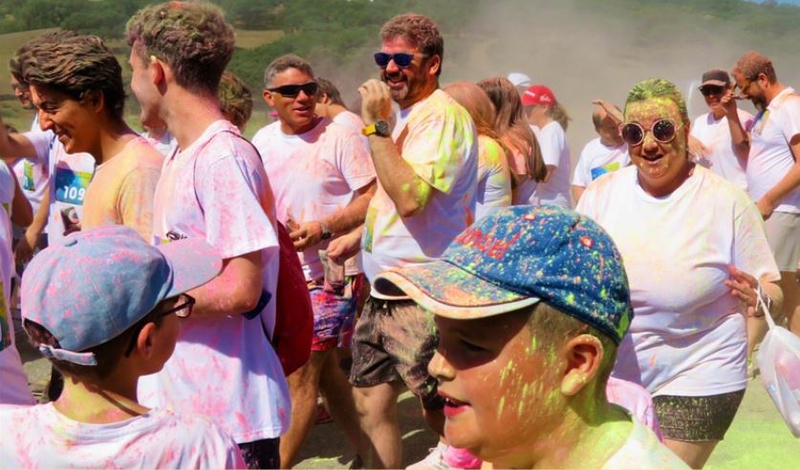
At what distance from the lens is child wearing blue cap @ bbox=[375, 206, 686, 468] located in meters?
1.89

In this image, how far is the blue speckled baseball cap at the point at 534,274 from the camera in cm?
188

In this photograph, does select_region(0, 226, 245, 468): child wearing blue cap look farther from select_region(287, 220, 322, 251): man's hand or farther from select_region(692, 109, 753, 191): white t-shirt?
select_region(692, 109, 753, 191): white t-shirt

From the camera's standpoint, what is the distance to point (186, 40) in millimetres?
3168

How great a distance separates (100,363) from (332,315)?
304 centimetres

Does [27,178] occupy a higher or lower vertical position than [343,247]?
lower

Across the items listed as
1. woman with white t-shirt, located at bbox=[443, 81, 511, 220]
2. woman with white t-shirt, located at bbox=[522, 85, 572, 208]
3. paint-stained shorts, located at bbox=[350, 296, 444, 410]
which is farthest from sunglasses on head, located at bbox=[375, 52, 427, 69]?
woman with white t-shirt, located at bbox=[522, 85, 572, 208]

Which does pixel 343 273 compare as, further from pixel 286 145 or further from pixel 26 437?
pixel 26 437

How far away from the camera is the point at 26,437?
7.61 ft

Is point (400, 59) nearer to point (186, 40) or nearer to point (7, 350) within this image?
point (186, 40)

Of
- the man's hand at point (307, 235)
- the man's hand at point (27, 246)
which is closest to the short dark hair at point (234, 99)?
the man's hand at point (307, 235)

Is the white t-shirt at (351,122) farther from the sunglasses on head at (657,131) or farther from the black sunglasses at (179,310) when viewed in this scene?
the black sunglasses at (179,310)

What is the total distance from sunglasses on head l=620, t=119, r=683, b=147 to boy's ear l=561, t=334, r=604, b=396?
2.22m

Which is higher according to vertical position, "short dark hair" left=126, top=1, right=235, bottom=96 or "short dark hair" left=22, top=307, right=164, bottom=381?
"short dark hair" left=126, top=1, right=235, bottom=96

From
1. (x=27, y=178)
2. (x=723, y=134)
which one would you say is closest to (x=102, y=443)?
(x=27, y=178)
